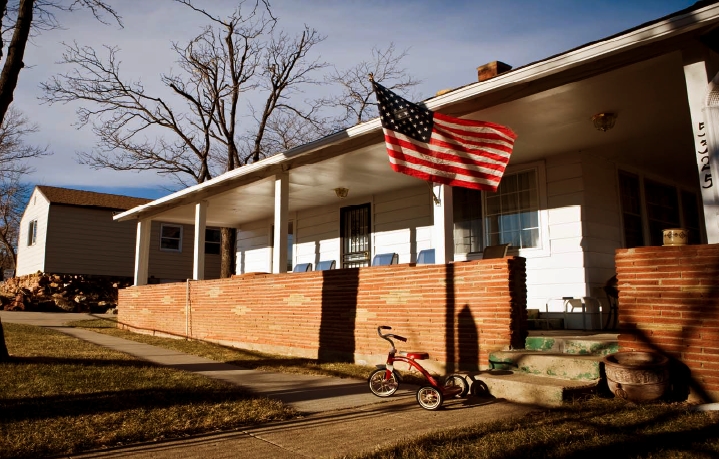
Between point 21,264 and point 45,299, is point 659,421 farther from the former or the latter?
point 21,264

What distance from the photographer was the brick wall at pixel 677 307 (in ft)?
16.2

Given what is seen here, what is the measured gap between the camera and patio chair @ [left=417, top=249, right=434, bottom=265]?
10938mm

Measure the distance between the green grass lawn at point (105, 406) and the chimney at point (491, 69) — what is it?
612 cm

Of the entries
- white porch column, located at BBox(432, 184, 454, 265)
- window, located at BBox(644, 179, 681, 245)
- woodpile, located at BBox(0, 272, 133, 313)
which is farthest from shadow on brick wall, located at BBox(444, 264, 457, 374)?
woodpile, located at BBox(0, 272, 133, 313)

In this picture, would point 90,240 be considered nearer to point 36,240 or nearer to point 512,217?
point 36,240

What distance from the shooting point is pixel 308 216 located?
48.0 ft

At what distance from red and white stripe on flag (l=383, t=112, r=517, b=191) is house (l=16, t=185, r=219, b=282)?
20217mm

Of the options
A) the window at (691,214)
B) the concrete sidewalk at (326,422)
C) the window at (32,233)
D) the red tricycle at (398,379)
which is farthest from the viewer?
the window at (32,233)

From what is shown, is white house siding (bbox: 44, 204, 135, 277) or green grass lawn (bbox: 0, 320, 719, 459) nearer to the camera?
green grass lawn (bbox: 0, 320, 719, 459)

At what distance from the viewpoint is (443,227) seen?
739 cm

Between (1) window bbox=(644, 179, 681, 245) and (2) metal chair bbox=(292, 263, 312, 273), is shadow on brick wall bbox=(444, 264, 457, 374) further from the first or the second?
(2) metal chair bbox=(292, 263, 312, 273)

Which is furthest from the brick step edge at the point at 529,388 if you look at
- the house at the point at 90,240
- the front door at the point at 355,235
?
the house at the point at 90,240

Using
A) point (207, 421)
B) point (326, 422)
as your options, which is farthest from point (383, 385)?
point (207, 421)

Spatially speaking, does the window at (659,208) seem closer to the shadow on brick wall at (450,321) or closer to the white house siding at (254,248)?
the shadow on brick wall at (450,321)
